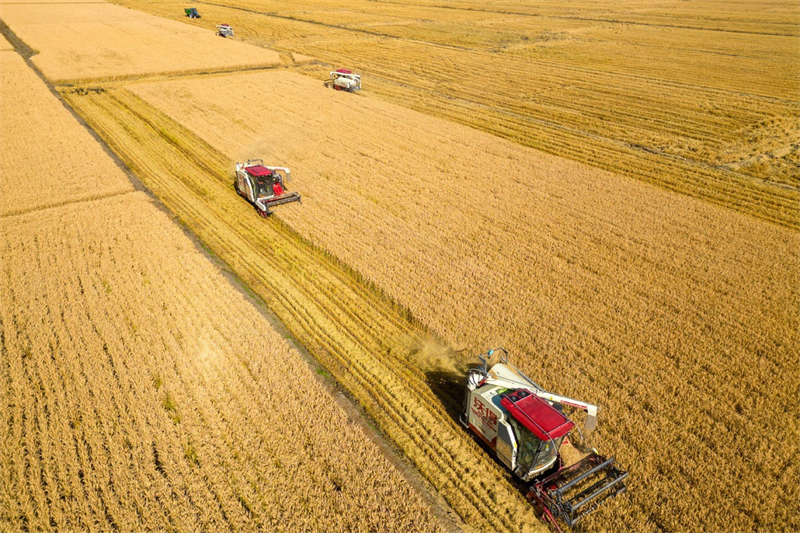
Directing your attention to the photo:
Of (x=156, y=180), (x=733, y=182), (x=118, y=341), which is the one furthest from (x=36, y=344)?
(x=733, y=182)

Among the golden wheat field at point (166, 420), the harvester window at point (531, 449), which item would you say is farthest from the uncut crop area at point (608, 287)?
the golden wheat field at point (166, 420)

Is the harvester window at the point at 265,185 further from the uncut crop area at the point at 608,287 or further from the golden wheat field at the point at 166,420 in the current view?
the golden wheat field at the point at 166,420

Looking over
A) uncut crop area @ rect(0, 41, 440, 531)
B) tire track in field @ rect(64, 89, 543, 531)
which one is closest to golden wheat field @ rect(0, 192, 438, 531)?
uncut crop area @ rect(0, 41, 440, 531)

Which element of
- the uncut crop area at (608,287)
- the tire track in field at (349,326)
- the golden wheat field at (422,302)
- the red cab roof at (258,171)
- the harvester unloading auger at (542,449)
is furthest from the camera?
the red cab roof at (258,171)

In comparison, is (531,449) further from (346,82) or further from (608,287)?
(346,82)

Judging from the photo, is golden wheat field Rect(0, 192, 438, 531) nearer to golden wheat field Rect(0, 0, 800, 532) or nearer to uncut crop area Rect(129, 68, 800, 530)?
golden wheat field Rect(0, 0, 800, 532)

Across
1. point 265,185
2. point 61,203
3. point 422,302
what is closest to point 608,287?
point 422,302
